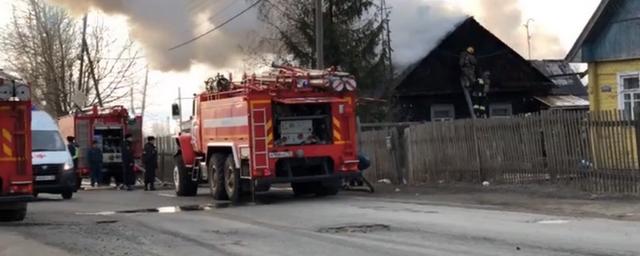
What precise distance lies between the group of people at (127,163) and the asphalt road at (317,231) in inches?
326

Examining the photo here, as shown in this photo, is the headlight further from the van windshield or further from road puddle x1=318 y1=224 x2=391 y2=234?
road puddle x1=318 y1=224 x2=391 y2=234

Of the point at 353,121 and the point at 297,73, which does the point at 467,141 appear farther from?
the point at 297,73

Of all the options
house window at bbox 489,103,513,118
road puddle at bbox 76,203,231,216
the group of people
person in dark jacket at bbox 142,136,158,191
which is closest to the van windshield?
the group of people

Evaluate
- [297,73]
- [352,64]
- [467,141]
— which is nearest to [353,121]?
[297,73]

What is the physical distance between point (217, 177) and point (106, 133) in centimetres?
1321

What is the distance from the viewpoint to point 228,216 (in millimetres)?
13938

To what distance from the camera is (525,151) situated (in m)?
17.4

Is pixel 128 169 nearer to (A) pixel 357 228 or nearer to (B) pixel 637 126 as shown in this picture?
(A) pixel 357 228

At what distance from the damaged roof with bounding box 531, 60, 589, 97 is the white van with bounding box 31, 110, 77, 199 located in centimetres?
2511

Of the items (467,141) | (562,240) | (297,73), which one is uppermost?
(297,73)

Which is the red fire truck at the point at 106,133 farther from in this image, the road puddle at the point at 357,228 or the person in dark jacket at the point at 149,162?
the road puddle at the point at 357,228

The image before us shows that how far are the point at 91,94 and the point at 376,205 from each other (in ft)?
112

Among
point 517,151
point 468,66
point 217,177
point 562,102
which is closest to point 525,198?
point 517,151

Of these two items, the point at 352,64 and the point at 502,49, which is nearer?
the point at 352,64
